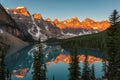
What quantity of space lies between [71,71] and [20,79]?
53.9 metres

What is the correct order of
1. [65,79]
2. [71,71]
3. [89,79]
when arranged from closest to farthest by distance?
[71,71] → [89,79] → [65,79]

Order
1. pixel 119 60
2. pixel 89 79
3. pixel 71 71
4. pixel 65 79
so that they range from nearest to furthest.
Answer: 1. pixel 119 60
2. pixel 71 71
3. pixel 89 79
4. pixel 65 79

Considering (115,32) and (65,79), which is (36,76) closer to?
(115,32)

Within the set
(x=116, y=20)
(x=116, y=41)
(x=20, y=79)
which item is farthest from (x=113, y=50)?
(x=20, y=79)

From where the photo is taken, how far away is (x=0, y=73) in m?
49.1

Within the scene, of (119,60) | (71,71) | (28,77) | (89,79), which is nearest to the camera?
(119,60)

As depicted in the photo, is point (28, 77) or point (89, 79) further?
point (28, 77)

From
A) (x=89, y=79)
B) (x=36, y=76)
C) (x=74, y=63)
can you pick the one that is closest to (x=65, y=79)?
(x=89, y=79)

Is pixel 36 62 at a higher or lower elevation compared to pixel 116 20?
lower

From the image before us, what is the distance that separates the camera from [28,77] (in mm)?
103312

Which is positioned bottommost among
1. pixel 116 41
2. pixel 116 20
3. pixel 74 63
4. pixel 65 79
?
pixel 65 79

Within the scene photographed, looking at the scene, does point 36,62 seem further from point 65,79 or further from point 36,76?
point 65,79

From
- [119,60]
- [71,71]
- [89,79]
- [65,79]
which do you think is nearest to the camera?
[119,60]

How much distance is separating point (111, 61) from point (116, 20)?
7222 millimetres
